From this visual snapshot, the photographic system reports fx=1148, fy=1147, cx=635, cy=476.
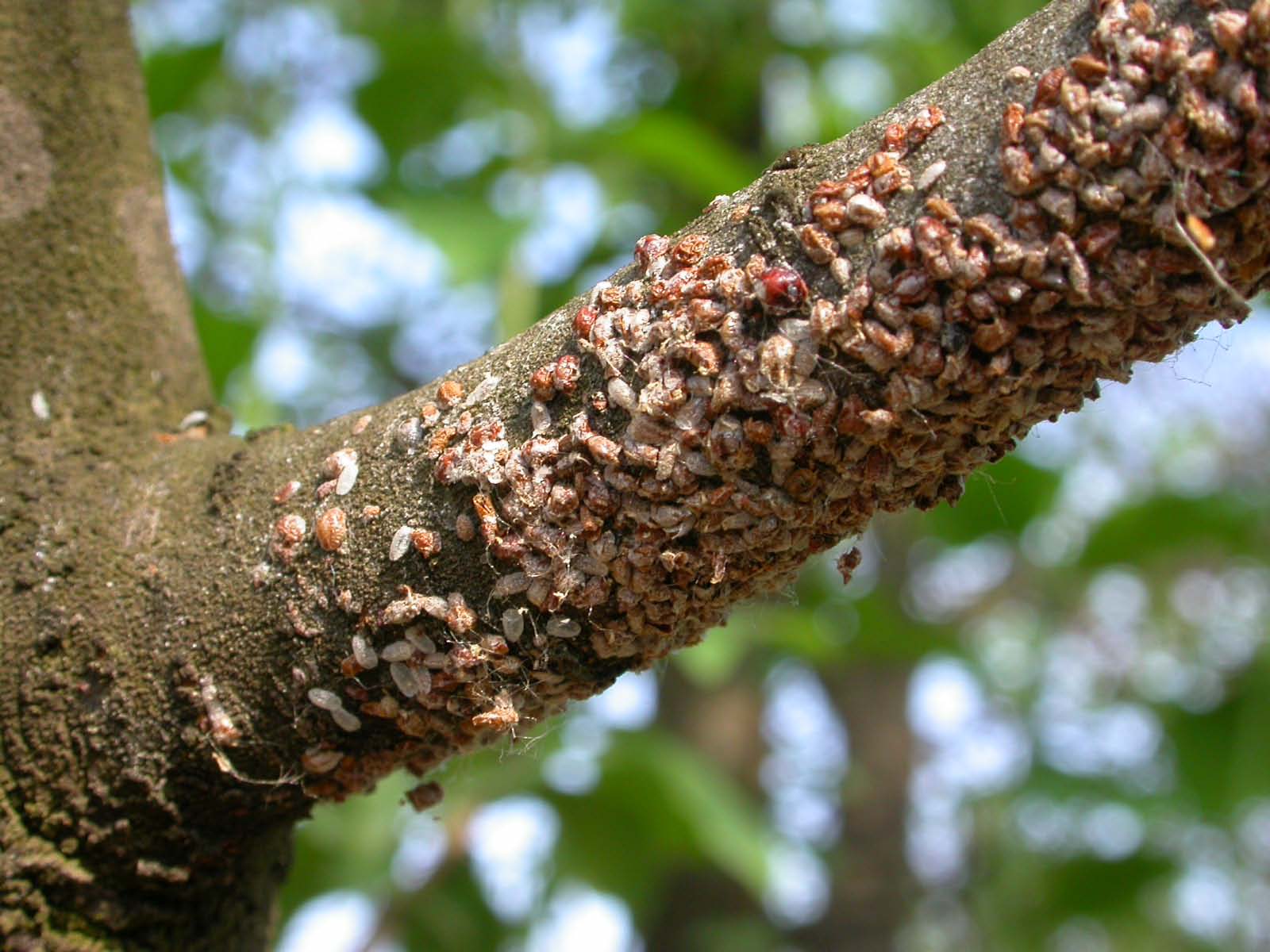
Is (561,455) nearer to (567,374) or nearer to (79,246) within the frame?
(567,374)

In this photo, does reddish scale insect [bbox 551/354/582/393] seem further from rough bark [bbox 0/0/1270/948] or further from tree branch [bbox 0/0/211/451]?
tree branch [bbox 0/0/211/451]

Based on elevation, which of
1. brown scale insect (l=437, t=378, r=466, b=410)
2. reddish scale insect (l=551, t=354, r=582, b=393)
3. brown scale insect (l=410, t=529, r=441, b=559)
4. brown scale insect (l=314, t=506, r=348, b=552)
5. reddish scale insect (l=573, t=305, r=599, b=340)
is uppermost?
reddish scale insect (l=573, t=305, r=599, b=340)

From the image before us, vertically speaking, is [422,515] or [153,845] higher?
[422,515]

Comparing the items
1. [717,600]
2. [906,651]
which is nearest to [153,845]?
[717,600]

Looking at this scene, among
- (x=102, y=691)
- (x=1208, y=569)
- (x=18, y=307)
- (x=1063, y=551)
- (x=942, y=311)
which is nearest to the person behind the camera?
(x=942, y=311)

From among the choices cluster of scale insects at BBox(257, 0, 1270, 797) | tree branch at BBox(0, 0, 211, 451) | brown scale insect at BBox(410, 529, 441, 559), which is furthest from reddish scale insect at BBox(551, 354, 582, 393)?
tree branch at BBox(0, 0, 211, 451)

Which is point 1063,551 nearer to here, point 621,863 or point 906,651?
point 906,651

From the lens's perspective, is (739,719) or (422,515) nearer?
(422,515)

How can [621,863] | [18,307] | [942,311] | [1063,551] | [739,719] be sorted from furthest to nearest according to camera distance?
[739,719]
[1063,551]
[621,863]
[18,307]
[942,311]
